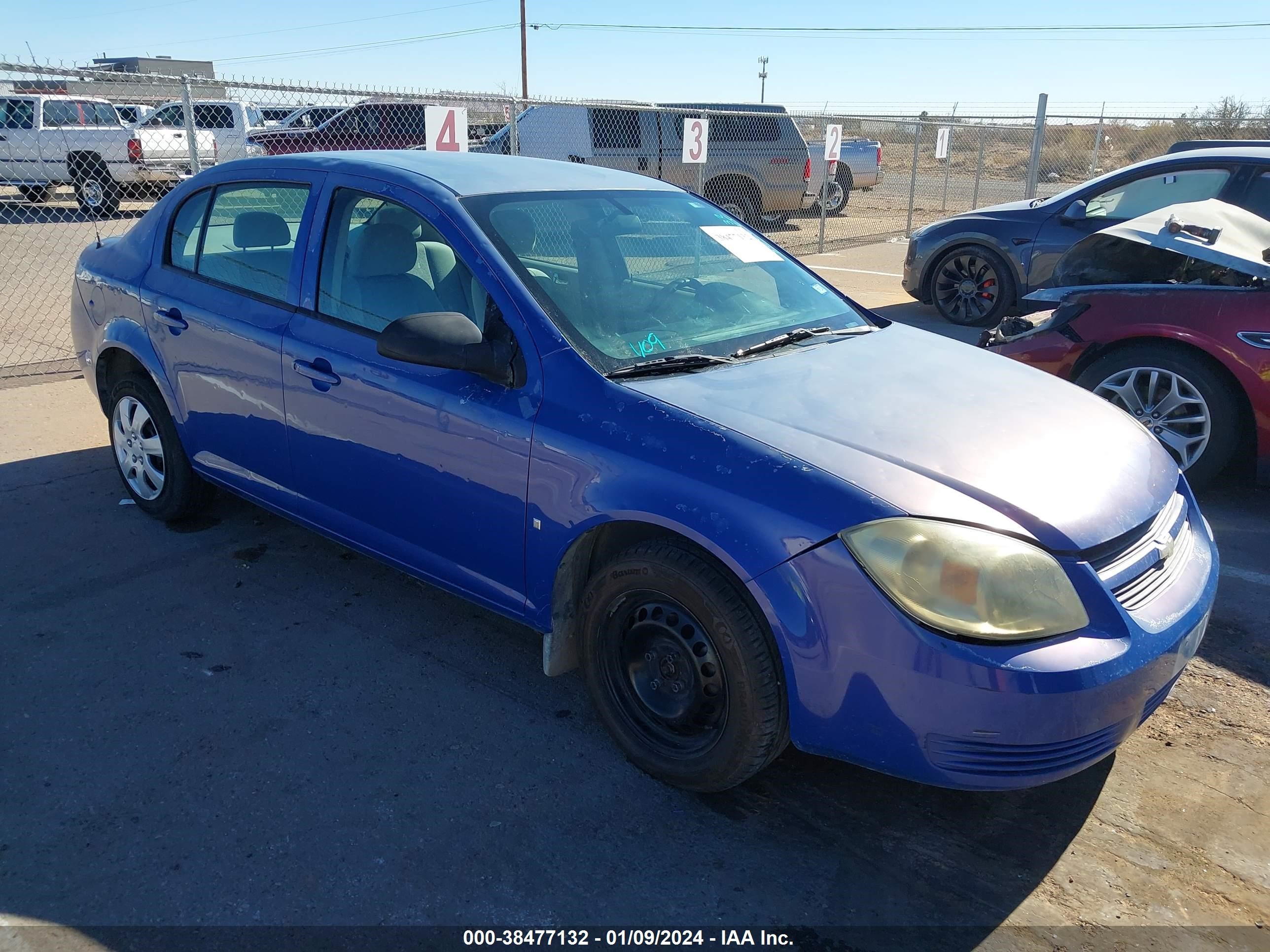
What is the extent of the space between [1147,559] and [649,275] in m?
1.89

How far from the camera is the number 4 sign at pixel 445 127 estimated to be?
8844 mm

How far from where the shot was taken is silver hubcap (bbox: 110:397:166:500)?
4672 mm

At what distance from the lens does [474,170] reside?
3748 mm

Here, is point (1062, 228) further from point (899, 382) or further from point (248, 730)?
point (248, 730)

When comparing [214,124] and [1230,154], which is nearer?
[1230,154]

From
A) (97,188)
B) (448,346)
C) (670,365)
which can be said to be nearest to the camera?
(448,346)

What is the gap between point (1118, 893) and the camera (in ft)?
8.49

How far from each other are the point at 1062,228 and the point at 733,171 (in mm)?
7761

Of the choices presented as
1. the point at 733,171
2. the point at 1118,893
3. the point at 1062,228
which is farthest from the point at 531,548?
the point at 733,171

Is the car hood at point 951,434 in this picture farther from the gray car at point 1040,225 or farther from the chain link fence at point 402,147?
the chain link fence at point 402,147

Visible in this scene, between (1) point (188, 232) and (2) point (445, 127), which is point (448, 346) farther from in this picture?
(2) point (445, 127)

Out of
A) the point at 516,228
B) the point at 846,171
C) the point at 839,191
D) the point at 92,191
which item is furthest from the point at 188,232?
the point at 846,171

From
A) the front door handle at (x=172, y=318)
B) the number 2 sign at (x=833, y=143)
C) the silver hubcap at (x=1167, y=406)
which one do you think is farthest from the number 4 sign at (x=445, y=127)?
the number 2 sign at (x=833, y=143)

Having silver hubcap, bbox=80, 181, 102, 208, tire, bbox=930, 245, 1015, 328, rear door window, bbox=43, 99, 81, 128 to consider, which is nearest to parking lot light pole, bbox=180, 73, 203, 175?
tire, bbox=930, 245, 1015, 328
